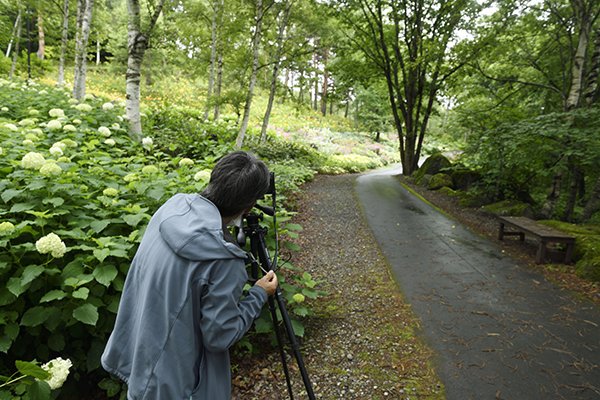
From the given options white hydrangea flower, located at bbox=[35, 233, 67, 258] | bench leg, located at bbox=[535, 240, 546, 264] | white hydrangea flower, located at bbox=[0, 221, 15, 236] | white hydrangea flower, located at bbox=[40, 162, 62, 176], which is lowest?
bench leg, located at bbox=[535, 240, 546, 264]

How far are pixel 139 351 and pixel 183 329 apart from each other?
24 cm

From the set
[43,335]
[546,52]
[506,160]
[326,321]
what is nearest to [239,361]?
[326,321]

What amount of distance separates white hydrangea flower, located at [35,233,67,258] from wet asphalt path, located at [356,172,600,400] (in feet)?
10.2

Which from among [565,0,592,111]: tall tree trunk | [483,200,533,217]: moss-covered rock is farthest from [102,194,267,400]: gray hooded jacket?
[565,0,592,111]: tall tree trunk

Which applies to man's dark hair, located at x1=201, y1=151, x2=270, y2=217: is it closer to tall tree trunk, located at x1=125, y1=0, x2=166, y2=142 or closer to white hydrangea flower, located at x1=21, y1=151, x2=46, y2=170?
white hydrangea flower, located at x1=21, y1=151, x2=46, y2=170

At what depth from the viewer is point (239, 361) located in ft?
9.92

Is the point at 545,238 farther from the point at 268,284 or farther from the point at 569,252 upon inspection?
the point at 268,284

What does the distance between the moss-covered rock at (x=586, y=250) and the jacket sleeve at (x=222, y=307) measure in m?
5.70

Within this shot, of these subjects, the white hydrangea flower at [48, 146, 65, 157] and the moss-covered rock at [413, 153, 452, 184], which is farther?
the moss-covered rock at [413, 153, 452, 184]

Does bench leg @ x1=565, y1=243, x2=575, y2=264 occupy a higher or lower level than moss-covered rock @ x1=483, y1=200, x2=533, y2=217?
lower

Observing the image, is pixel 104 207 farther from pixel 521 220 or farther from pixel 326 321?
pixel 521 220

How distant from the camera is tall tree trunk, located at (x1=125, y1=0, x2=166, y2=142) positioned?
21.5 feet

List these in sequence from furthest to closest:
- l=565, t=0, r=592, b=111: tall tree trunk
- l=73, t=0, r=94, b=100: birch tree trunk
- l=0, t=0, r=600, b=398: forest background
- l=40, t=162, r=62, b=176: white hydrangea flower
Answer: l=73, t=0, r=94, b=100: birch tree trunk, l=565, t=0, r=592, b=111: tall tree trunk, l=40, t=162, r=62, b=176: white hydrangea flower, l=0, t=0, r=600, b=398: forest background

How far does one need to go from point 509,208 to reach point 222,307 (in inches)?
364
